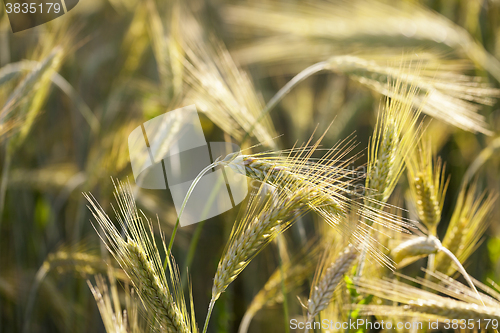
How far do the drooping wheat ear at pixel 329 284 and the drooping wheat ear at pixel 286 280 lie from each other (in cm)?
27

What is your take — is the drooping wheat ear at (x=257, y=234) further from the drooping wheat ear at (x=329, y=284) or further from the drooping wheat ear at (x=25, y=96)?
the drooping wheat ear at (x=25, y=96)

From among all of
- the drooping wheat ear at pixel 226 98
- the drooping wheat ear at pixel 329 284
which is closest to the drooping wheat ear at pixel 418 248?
the drooping wheat ear at pixel 329 284

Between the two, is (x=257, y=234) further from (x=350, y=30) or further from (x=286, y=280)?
(x=350, y=30)

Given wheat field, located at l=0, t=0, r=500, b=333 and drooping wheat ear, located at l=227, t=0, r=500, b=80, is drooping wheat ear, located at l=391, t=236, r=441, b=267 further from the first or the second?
drooping wheat ear, located at l=227, t=0, r=500, b=80

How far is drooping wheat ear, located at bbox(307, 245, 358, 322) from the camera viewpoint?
628mm

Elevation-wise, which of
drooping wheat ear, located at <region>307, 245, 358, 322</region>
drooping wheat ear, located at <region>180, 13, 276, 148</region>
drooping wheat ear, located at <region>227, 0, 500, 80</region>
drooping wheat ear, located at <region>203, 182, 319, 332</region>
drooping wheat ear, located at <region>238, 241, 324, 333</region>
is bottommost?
drooping wheat ear, located at <region>238, 241, 324, 333</region>

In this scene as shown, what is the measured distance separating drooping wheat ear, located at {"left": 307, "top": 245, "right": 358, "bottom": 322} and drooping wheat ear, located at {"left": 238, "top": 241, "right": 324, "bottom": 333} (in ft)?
0.88

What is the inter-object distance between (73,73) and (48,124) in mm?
373

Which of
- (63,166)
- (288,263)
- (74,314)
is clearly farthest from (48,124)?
(288,263)

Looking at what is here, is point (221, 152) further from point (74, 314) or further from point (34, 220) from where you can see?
point (34, 220)

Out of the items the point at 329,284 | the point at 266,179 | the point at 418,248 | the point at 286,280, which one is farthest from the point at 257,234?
the point at 286,280

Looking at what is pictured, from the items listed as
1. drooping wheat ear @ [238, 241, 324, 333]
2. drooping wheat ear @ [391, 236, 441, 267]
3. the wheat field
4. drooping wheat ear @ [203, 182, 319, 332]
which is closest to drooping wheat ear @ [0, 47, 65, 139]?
the wheat field

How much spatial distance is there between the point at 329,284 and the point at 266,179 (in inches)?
10.7

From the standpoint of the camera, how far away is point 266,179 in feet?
1.84
